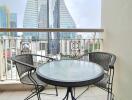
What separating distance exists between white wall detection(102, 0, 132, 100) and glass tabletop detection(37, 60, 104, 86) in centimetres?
48

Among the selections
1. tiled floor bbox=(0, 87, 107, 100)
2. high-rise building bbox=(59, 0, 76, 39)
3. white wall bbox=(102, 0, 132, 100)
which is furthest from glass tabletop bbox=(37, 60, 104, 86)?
high-rise building bbox=(59, 0, 76, 39)

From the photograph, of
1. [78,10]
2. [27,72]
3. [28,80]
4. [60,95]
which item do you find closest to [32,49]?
[27,72]

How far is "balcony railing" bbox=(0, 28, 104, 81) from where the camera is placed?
12.0 feet

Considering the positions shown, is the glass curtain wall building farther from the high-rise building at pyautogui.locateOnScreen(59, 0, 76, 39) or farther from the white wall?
the white wall

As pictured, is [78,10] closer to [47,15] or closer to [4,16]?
[47,15]

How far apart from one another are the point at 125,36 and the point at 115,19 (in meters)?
0.44

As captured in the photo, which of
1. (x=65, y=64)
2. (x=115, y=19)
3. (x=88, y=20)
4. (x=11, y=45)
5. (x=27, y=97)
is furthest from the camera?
(x=88, y=20)

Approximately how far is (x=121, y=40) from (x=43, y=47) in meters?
1.50

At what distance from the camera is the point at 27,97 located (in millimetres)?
3312

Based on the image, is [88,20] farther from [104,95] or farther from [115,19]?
[104,95]

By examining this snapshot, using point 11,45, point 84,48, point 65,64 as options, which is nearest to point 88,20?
point 84,48

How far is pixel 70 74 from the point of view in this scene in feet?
7.10

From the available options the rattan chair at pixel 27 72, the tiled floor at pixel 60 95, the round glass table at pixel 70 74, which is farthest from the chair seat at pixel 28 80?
the tiled floor at pixel 60 95

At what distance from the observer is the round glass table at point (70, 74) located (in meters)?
1.97
